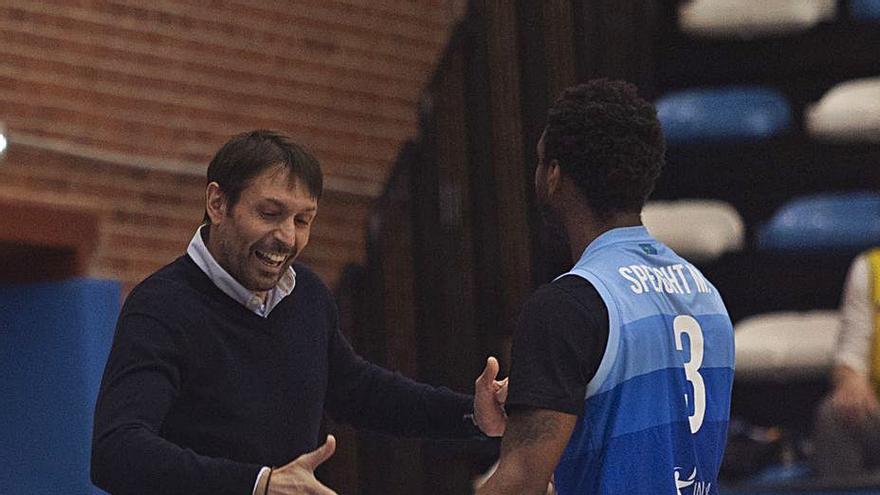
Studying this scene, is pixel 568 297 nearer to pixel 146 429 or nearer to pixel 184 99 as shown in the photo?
pixel 146 429

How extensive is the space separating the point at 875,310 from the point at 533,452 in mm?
2514

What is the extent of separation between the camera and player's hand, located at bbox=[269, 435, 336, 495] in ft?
7.59

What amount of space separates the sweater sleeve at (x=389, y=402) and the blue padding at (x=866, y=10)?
328 cm

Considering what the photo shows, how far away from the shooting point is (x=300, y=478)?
2.31 meters

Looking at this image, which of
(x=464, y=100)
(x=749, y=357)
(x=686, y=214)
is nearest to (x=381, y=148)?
(x=464, y=100)

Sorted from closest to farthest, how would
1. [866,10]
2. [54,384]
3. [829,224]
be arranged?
[54,384] → [829,224] → [866,10]

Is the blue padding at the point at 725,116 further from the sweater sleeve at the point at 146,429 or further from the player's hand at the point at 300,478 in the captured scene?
the player's hand at the point at 300,478

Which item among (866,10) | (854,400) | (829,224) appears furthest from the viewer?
(866,10)

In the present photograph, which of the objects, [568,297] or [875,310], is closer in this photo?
[568,297]

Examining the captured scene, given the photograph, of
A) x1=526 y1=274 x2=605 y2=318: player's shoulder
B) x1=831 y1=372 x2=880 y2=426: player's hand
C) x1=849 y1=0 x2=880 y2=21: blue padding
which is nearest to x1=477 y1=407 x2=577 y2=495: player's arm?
x1=526 y1=274 x2=605 y2=318: player's shoulder

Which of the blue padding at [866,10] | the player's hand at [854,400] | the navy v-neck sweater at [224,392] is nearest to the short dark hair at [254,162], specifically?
the navy v-neck sweater at [224,392]

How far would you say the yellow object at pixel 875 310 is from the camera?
4.61 meters

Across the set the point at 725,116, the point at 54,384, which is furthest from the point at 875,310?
the point at 54,384

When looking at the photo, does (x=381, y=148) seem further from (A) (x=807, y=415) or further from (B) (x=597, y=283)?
(B) (x=597, y=283)
